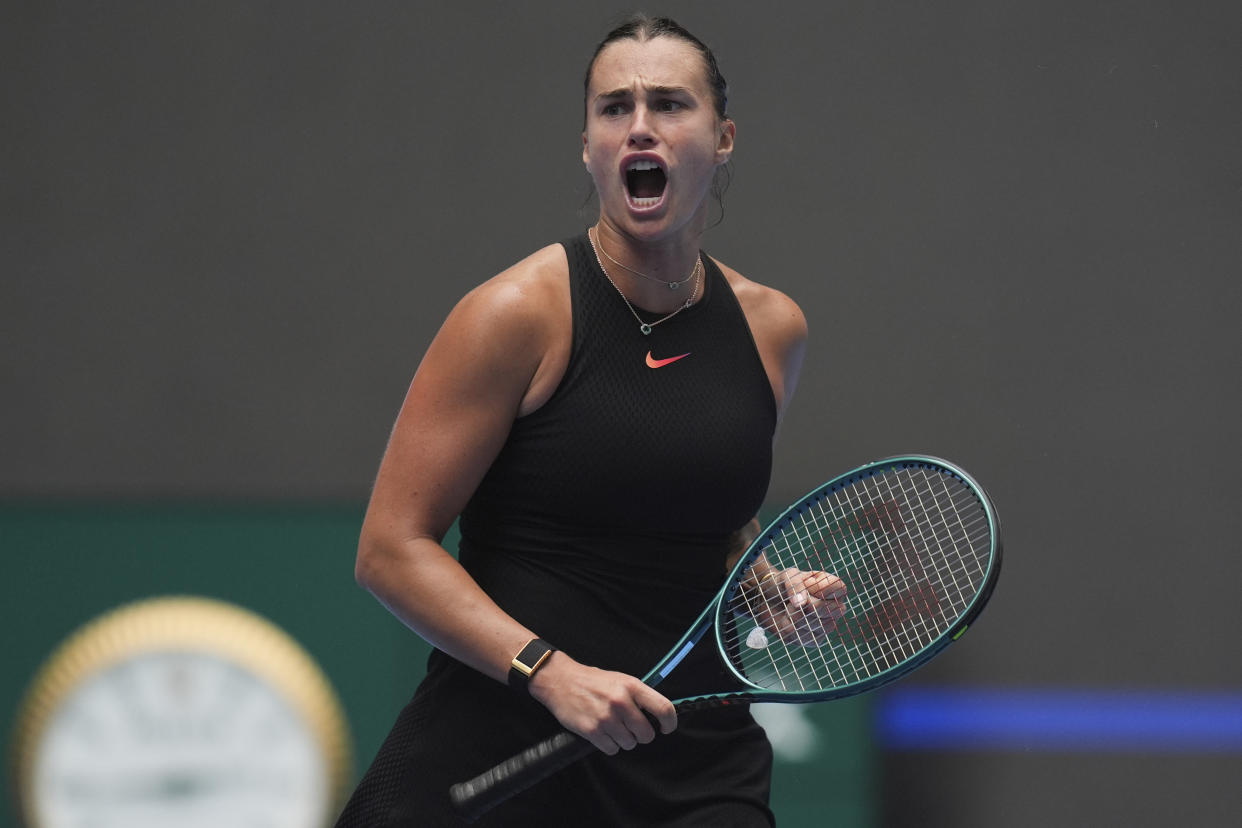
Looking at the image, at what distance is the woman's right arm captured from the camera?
4.90ft

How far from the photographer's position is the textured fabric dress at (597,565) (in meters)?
1.56

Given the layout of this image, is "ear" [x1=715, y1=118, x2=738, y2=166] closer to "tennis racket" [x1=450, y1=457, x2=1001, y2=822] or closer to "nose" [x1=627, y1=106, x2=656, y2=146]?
"nose" [x1=627, y1=106, x2=656, y2=146]

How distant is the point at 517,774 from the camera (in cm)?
151

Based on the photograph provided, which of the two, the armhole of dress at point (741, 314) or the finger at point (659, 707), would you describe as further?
the armhole of dress at point (741, 314)

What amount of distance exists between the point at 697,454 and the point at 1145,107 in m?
2.09

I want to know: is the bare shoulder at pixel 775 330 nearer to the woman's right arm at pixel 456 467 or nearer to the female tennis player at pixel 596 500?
the female tennis player at pixel 596 500

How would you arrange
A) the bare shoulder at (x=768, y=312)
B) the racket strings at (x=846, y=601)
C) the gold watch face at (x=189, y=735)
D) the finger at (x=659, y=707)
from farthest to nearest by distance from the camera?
the gold watch face at (x=189, y=735), the bare shoulder at (x=768, y=312), the racket strings at (x=846, y=601), the finger at (x=659, y=707)

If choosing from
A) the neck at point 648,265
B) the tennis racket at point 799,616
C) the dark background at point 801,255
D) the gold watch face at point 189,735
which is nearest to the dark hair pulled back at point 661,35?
the neck at point 648,265

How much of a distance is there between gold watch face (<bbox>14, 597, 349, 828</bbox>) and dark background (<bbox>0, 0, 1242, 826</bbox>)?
1.03 feet

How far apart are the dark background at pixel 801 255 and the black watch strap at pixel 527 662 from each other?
1.71 metres

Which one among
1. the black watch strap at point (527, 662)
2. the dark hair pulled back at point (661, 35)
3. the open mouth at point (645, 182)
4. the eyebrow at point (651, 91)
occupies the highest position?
the dark hair pulled back at point (661, 35)

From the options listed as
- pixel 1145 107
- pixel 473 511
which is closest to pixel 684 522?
pixel 473 511

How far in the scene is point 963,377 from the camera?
3225 mm

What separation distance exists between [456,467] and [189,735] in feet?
5.39
